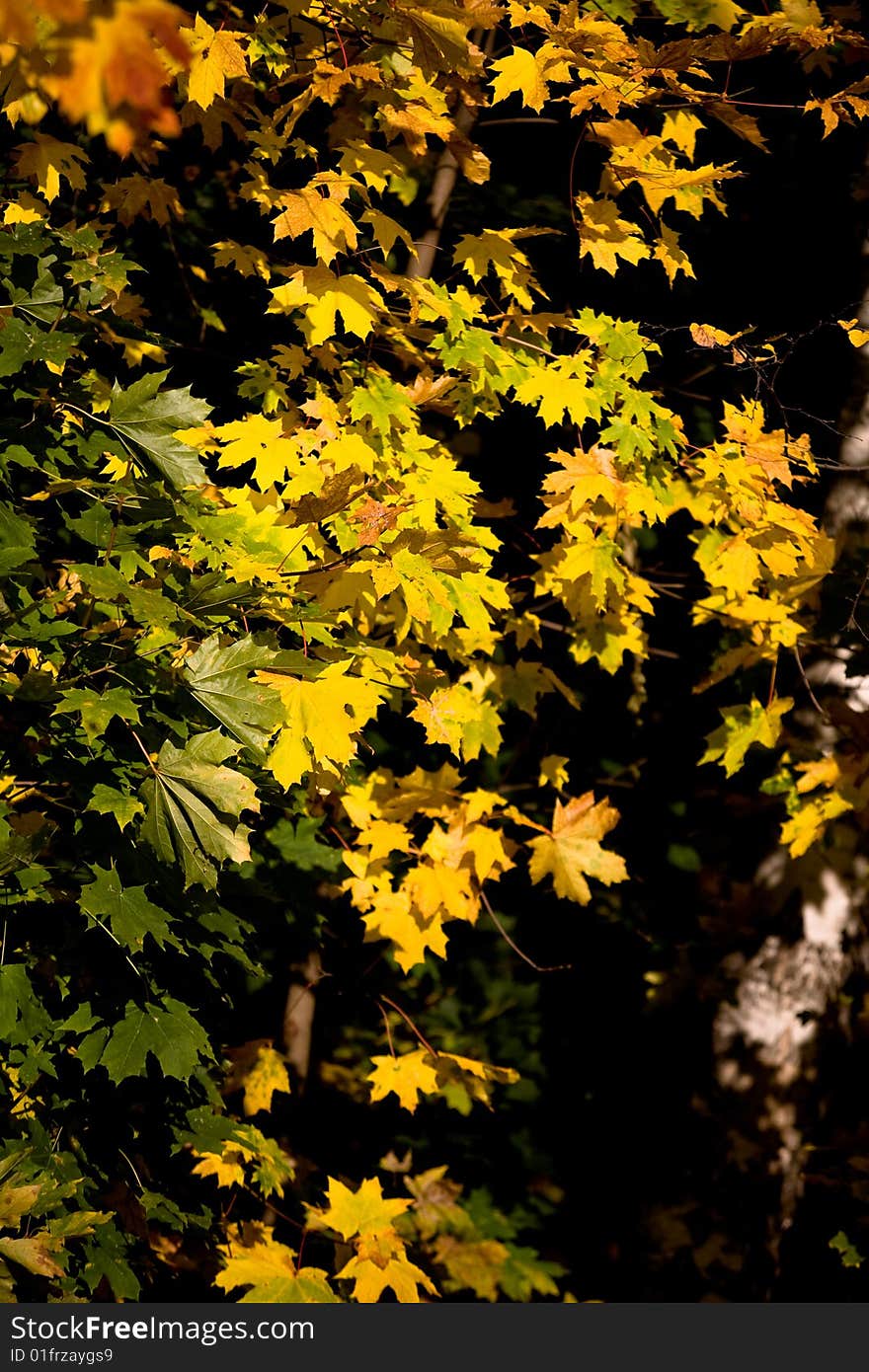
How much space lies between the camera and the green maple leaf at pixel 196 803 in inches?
75.2

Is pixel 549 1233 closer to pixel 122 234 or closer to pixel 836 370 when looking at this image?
pixel 836 370

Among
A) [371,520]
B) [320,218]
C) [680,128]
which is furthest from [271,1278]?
[680,128]

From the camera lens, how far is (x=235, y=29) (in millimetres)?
2877

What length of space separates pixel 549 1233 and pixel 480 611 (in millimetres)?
3710

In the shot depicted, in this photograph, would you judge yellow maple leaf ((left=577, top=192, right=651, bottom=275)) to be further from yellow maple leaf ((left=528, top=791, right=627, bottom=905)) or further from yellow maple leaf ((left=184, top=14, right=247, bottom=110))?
yellow maple leaf ((left=528, top=791, right=627, bottom=905))

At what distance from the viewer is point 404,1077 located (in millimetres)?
3314

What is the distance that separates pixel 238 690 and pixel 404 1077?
1753 mm

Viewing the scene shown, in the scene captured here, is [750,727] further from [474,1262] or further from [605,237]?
[474,1262]

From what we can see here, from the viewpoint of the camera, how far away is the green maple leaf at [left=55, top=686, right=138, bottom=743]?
1867 mm

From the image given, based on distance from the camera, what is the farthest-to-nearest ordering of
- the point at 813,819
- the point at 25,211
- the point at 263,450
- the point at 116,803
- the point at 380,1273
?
the point at 813,819, the point at 380,1273, the point at 263,450, the point at 25,211, the point at 116,803

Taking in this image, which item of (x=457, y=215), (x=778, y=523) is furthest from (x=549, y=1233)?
(x=457, y=215)

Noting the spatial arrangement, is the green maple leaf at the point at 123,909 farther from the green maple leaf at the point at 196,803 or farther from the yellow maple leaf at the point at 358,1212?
the yellow maple leaf at the point at 358,1212

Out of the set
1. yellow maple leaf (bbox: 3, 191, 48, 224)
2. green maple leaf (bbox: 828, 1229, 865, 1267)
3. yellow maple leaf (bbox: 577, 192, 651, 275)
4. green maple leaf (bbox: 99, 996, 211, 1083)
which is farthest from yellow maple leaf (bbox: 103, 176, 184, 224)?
green maple leaf (bbox: 828, 1229, 865, 1267)

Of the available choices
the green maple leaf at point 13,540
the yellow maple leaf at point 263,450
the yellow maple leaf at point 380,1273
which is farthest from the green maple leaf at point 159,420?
the yellow maple leaf at point 380,1273
